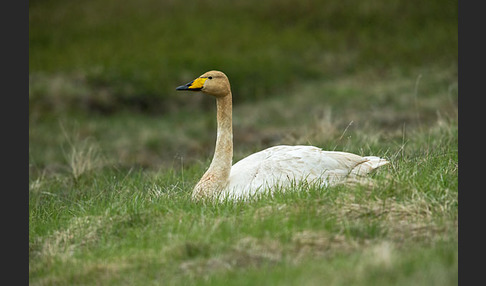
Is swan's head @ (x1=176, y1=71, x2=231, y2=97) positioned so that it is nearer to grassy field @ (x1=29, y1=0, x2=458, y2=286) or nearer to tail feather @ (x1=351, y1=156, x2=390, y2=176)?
grassy field @ (x1=29, y1=0, x2=458, y2=286)

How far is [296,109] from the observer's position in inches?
824

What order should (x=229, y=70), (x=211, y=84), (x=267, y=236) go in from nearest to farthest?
(x=267, y=236) → (x=211, y=84) → (x=229, y=70)

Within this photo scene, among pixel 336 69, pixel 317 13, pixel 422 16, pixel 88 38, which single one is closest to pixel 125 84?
pixel 88 38

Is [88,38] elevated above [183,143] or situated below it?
above

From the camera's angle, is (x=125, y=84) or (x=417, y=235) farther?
(x=125, y=84)

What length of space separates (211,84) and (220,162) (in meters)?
1.06

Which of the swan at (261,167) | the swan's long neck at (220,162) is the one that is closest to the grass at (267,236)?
the swan's long neck at (220,162)

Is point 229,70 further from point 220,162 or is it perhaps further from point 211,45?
point 220,162

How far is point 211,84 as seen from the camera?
28.8 feet

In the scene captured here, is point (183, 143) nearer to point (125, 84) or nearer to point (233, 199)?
point (125, 84)

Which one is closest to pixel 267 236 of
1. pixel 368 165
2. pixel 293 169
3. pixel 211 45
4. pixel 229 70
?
pixel 293 169

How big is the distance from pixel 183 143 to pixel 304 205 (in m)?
11.7

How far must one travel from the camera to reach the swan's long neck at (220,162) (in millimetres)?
8281

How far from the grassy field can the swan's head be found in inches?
54.2
